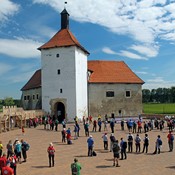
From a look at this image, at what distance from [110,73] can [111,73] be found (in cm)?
18

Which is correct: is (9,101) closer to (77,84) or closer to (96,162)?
(77,84)

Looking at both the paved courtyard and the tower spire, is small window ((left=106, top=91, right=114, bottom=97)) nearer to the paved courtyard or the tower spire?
the tower spire

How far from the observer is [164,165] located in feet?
51.3

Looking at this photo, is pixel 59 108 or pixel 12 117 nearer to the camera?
pixel 12 117

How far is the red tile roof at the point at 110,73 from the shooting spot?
47.1 metres

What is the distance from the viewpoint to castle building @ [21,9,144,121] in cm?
4053

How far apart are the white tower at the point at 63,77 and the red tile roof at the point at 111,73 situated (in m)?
5.02

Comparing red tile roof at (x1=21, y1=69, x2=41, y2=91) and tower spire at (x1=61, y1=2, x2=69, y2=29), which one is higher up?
tower spire at (x1=61, y1=2, x2=69, y2=29)

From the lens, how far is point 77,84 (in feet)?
134

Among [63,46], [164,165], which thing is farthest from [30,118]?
[164,165]

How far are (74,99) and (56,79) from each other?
12.4ft

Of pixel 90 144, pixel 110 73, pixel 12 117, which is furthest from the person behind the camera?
pixel 110 73

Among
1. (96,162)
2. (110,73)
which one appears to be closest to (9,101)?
(110,73)

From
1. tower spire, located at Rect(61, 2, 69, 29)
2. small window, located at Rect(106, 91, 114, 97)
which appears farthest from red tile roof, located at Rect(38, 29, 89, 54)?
small window, located at Rect(106, 91, 114, 97)
